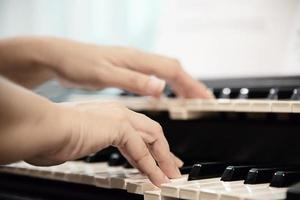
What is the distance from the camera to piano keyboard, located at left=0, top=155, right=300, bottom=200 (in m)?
0.77

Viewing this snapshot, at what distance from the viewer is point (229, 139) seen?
1.17 metres

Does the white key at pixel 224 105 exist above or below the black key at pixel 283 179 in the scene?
above

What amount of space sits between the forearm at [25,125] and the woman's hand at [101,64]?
0.44m

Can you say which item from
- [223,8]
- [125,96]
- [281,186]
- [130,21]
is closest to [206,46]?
[223,8]

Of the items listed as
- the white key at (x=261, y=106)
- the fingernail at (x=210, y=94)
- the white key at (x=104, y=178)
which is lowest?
the white key at (x=104, y=178)

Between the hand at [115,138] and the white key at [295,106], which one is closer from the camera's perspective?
the hand at [115,138]

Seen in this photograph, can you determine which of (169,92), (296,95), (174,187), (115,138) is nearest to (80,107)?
(115,138)

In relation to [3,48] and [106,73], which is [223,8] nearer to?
[106,73]

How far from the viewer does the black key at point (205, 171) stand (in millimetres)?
896

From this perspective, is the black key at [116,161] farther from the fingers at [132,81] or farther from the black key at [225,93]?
the black key at [225,93]

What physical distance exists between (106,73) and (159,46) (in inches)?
14.3

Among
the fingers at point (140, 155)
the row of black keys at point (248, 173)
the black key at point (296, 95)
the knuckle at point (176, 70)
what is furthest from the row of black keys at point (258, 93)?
the fingers at point (140, 155)

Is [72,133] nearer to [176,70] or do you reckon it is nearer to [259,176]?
[259,176]

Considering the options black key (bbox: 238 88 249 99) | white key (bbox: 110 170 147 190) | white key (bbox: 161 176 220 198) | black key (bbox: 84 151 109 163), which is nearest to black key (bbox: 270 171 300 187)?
white key (bbox: 161 176 220 198)
